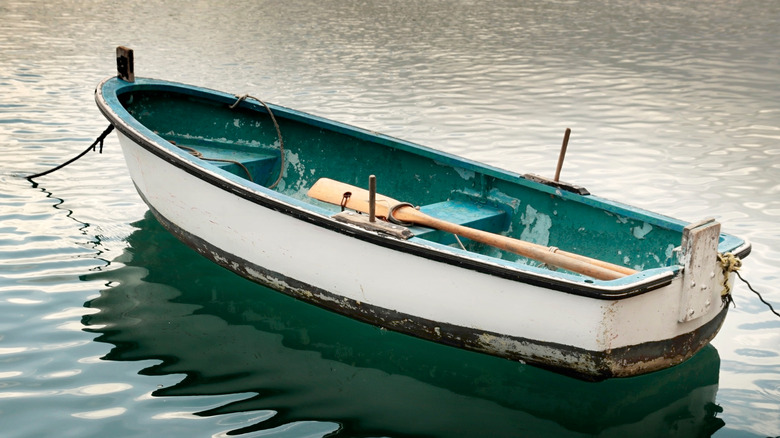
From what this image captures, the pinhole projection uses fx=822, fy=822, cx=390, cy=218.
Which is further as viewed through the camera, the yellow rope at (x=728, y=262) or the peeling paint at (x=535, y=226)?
the peeling paint at (x=535, y=226)

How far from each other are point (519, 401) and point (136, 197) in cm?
501

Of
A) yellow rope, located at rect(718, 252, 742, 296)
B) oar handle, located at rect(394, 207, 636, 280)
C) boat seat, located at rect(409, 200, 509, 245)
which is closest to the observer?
yellow rope, located at rect(718, 252, 742, 296)

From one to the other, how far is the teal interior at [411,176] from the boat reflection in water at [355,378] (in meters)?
0.90

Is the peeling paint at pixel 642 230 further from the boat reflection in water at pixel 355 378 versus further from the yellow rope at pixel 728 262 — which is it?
the boat reflection in water at pixel 355 378

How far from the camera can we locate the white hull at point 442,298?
15.1ft

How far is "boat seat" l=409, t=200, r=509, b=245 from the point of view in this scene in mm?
6105

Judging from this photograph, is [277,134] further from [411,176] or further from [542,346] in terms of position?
[542,346]

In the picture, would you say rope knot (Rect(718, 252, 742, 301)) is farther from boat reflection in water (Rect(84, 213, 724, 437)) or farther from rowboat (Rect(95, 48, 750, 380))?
boat reflection in water (Rect(84, 213, 724, 437))

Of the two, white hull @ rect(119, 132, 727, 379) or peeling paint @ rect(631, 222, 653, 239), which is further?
peeling paint @ rect(631, 222, 653, 239)

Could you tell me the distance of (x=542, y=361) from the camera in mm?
4828

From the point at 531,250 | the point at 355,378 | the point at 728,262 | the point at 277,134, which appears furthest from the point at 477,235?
the point at 277,134

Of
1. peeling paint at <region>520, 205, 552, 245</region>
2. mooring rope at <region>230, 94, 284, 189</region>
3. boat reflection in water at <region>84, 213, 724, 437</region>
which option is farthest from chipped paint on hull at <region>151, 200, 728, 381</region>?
mooring rope at <region>230, 94, 284, 189</region>

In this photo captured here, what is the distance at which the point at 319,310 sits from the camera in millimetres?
6195

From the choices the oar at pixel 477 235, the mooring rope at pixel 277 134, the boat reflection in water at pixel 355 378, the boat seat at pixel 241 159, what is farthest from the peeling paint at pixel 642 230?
the boat seat at pixel 241 159
